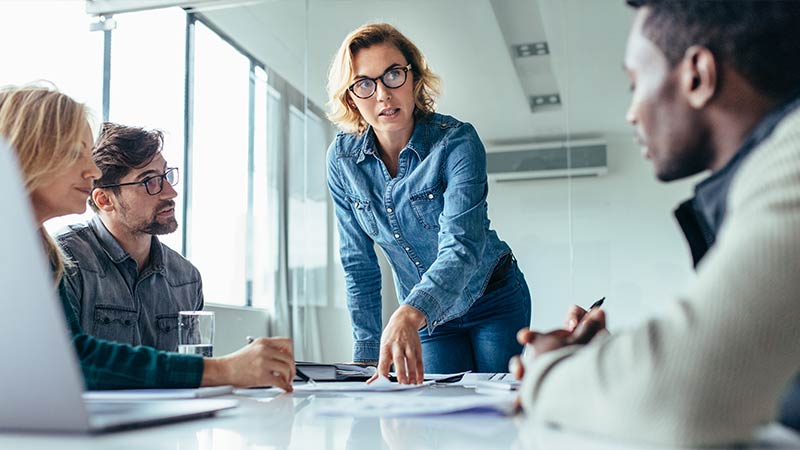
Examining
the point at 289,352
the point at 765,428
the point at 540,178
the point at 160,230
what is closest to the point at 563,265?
the point at 540,178

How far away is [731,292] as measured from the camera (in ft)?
1.53

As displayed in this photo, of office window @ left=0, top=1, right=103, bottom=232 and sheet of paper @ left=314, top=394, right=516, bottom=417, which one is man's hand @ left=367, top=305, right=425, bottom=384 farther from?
office window @ left=0, top=1, right=103, bottom=232

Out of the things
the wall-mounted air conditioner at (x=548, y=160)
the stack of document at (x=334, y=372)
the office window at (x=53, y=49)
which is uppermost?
the office window at (x=53, y=49)

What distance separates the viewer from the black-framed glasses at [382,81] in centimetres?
186

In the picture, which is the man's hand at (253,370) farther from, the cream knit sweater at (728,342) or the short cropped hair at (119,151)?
the short cropped hair at (119,151)

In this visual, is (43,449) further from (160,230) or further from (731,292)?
(160,230)

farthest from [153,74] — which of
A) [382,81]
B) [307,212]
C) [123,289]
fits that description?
[382,81]

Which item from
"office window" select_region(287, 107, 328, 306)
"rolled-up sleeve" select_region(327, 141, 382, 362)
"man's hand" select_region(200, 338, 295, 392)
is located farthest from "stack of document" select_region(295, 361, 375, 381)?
"office window" select_region(287, 107, 328, 306)

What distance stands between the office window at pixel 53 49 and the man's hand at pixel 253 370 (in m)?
1.50

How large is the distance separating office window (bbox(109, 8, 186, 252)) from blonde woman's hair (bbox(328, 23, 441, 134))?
236 centimetres

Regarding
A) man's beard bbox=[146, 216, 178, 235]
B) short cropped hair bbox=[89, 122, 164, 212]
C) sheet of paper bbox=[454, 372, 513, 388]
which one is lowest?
sheet of paper bbox=[454, 372, 513, 388]

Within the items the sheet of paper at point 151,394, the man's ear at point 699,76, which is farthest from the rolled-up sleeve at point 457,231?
the man's ear at point 699,76

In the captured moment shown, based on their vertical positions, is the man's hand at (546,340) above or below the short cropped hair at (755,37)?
below

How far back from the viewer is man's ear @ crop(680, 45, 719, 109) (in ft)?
2.05
